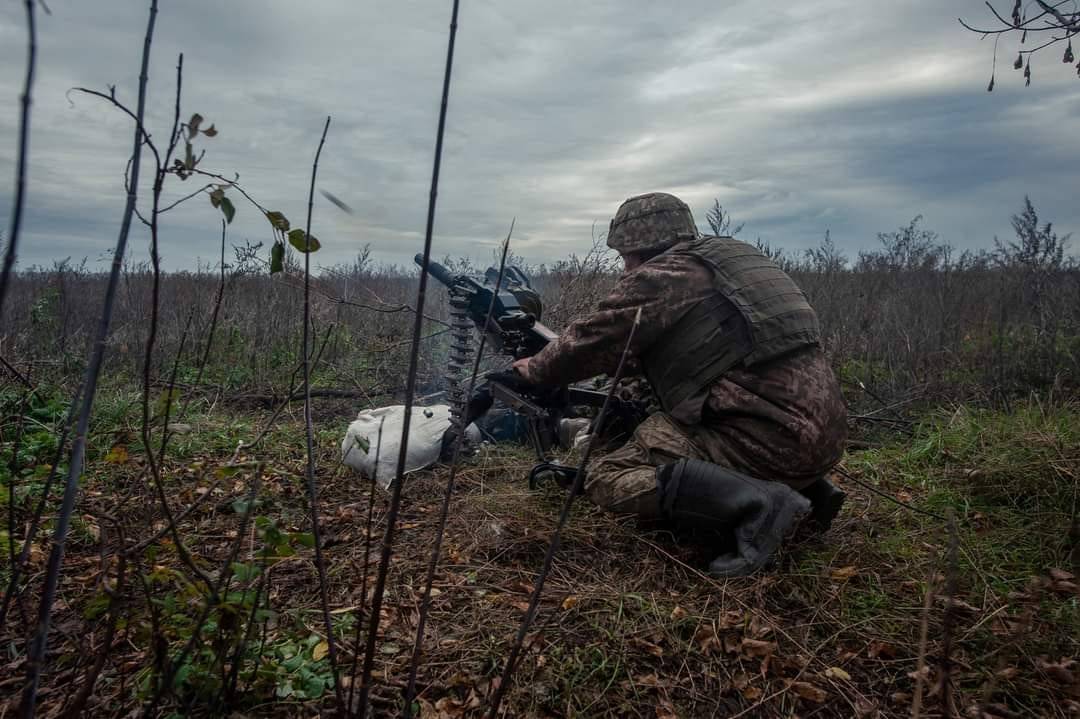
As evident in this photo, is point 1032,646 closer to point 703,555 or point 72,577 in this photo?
point 703,555

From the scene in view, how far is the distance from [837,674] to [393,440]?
8.80 ft

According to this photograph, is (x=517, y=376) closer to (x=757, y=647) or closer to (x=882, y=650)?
(x=757, y=647)

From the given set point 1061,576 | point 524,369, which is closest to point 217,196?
point 524,369

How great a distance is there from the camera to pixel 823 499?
3.21 meters

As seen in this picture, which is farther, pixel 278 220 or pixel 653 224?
pixel 653 224

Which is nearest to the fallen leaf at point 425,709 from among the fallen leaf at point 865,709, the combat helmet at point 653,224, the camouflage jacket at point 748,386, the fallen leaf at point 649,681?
the fallen leaf at point 649,681

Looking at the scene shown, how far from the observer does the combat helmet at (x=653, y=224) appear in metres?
3.49

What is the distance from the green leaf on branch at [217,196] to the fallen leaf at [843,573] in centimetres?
279

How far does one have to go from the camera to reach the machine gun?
3.94 metres

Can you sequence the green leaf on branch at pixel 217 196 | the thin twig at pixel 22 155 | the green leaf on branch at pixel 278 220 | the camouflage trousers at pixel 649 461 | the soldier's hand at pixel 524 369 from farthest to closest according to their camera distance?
the soldier's hand at pixel 524 369
the camouflage trousers at pixel 649 461
the green leaf on branch at pixel 278 220
the green leaf on branch at pixel 217 196
the thin twig at pixel 22 155

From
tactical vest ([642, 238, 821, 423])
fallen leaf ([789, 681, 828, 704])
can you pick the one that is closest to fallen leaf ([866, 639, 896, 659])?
fallen leaf ([789, 681, 828, 704])

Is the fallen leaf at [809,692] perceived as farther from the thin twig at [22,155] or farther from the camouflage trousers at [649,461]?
the thin twig at [22,155]

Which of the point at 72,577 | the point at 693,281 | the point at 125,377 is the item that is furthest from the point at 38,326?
the point at 693,281

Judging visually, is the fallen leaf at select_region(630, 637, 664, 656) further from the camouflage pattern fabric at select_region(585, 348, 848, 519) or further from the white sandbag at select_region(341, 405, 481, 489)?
the white sandbag at select_region(341, 405, 481, 489)
